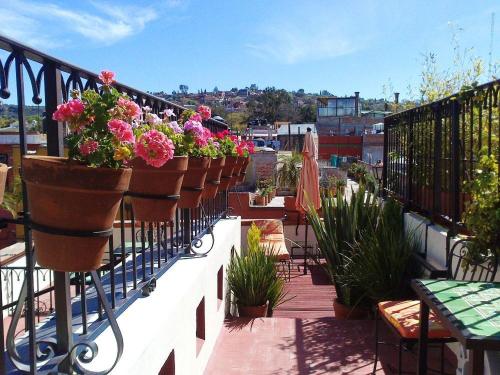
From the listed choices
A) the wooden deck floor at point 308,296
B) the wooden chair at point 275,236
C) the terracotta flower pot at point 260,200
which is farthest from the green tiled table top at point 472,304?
the terracotta flower pot at point 260,200

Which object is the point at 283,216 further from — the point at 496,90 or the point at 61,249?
the point at 61,249

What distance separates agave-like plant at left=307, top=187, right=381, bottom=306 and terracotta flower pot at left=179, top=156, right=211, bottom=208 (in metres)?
2.57

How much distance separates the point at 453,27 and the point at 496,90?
15.9ft

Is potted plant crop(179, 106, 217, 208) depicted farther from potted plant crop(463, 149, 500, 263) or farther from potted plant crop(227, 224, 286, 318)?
potted plant crop(227, 224, 286, 318)

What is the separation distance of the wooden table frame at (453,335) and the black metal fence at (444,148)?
847mm

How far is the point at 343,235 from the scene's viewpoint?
532 cm

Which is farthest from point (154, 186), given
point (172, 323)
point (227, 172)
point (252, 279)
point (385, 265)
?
point (385, 265)

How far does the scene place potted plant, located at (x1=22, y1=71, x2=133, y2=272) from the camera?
1412 millimetres

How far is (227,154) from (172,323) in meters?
1.99

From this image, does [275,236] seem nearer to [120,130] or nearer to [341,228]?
[341,228]

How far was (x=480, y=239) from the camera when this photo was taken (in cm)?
273

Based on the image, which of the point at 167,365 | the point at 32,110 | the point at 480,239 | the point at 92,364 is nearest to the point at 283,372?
the point at 167,365

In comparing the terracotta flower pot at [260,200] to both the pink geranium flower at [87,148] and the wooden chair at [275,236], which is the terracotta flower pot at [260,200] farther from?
the pink geranium flower at [87,148]

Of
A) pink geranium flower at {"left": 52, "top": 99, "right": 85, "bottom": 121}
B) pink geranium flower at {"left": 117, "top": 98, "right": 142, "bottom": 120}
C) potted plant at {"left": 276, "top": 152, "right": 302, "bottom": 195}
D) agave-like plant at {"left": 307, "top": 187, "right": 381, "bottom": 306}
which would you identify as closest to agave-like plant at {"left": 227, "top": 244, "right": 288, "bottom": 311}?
agave-like plant at {"left": 307, "top": 187, "right": 381, "bottom": 306}
